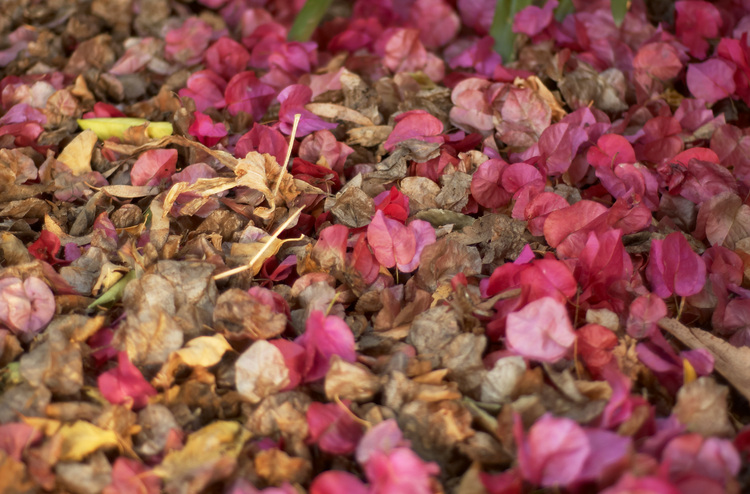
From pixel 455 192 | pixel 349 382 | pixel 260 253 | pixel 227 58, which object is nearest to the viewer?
pixel 349 382

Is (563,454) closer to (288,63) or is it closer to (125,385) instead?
(125,385)

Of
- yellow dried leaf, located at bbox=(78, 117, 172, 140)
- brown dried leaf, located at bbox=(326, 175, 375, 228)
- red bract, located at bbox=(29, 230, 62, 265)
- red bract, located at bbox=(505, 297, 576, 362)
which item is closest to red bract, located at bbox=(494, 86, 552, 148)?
brown dried leaf, located at bbox=(326, 175, 375, 228)

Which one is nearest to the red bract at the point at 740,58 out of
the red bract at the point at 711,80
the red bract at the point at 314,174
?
the red bract at the point at 711,80

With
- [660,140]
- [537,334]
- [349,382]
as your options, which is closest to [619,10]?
[660,140]

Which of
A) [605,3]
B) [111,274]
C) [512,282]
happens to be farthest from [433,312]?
[605,3]

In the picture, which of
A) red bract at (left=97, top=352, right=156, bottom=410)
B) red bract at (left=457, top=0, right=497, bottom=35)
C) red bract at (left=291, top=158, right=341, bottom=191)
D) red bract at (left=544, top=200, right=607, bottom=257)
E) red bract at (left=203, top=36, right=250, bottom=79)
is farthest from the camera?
red bract at (left=457, top=0, right=497, bottom=35)

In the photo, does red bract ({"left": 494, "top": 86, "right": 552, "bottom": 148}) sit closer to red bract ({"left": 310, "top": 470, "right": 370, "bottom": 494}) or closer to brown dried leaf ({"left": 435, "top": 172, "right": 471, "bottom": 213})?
brown dried leaf ({"left": 435, "top": 172, "right": 471, "bottom": 213})
